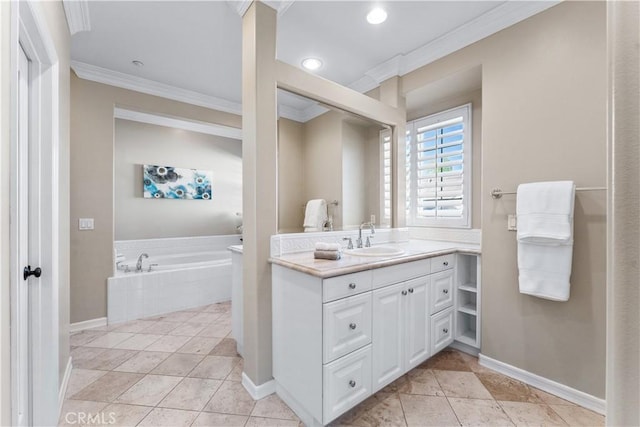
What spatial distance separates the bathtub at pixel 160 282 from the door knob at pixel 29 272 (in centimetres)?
176

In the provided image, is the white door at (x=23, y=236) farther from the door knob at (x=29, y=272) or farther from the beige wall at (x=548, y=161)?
the beige wall at (x=548, y=161)

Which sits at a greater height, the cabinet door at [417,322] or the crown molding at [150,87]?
the crown molding at [150,87]

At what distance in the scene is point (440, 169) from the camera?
9.34 feet

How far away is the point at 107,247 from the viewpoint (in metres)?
2.97

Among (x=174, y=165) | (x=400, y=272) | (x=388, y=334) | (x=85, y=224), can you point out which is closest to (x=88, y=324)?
(x=85, y=224)

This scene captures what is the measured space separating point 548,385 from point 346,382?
144cm

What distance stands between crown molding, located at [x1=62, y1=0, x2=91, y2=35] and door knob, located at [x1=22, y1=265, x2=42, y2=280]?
1755mm

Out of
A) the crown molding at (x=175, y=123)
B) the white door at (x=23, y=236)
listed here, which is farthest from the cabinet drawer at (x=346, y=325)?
the crown molding at (x=175, y=123)

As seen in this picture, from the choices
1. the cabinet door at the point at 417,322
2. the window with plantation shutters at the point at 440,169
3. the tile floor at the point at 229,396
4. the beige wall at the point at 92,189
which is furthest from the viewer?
the beige wall at the point at 92,189

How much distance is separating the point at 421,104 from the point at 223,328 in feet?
10.2

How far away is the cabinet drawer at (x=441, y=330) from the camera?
213 centimetres

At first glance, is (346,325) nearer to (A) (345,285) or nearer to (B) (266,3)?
(A) (345,285)

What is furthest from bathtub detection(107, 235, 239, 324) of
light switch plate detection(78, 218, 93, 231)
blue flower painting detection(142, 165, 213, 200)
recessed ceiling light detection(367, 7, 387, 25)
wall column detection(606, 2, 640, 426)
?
wall column detection(606, 2, 640, 426)

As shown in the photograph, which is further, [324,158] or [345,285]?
[324,158]
